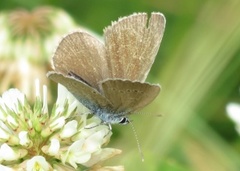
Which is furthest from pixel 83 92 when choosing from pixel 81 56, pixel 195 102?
pixel 195 102

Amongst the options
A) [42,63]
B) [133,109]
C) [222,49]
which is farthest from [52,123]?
[42,63]

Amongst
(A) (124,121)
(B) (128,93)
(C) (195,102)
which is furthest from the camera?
(C) (195,102)

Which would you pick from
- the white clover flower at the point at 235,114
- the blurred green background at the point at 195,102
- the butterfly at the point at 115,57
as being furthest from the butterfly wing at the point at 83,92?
the white clover flower at the point at 235,114

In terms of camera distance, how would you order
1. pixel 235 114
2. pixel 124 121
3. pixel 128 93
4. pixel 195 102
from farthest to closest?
pixel 195 102 < pixel 235 114 < pixel 124 121 < pixel 128 93

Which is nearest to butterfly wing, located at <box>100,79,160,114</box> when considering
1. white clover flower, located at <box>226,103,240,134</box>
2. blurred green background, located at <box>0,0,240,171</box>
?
blurred green background, located at <box>0,0,240,171</box>

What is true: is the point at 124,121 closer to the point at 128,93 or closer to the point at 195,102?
the point at 128,93

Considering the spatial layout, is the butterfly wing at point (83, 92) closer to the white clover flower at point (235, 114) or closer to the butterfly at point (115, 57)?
the butterfly at point (115, 57)

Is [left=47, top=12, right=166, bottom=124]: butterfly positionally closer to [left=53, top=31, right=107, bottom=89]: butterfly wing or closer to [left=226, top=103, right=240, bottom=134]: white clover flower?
[left=53, top=31, right=107, bottom=89]: butterfly wing

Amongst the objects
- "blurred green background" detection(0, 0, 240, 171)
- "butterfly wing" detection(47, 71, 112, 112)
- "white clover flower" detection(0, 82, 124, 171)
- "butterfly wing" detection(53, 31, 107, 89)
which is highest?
"butterfly wing" detection(53, 31, 107, 89)
